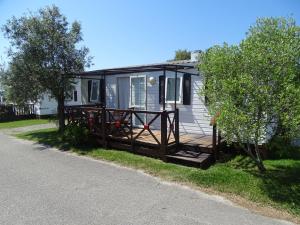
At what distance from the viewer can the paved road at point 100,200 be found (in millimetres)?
4035

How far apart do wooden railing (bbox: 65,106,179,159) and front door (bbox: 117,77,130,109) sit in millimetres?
1170

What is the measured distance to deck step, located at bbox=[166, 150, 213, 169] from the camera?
649 cm

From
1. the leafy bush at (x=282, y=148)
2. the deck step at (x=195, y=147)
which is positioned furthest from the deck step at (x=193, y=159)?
the leafy bush at (x=282, y=148)

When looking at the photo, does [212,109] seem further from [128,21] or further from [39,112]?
[39,112]

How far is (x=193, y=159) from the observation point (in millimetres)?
6641

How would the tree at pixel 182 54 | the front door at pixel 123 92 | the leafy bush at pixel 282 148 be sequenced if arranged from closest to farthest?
1. the leafy bush at pixel 282 148
2. the front door at pixel 123 92
3. the tree at pixel 182 54

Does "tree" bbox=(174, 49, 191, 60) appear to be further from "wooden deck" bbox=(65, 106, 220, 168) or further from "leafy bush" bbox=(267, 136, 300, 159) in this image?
"leafy bush" bbox=(267, 136, 300, 159)

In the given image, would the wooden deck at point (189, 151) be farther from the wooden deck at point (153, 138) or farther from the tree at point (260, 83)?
the tree at point (260, 83)

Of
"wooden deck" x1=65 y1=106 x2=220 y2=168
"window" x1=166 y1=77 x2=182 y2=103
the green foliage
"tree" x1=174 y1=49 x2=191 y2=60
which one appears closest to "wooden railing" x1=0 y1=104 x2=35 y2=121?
the green foliage

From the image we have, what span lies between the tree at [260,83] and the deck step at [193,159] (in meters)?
1.35

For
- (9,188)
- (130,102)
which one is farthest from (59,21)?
(9,188)

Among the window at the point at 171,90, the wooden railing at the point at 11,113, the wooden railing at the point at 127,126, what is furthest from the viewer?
the wooden railing at the point at 11,113

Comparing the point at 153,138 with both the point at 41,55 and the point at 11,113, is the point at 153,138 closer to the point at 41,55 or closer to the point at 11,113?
the point at 41,55

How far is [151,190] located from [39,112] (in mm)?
16621
